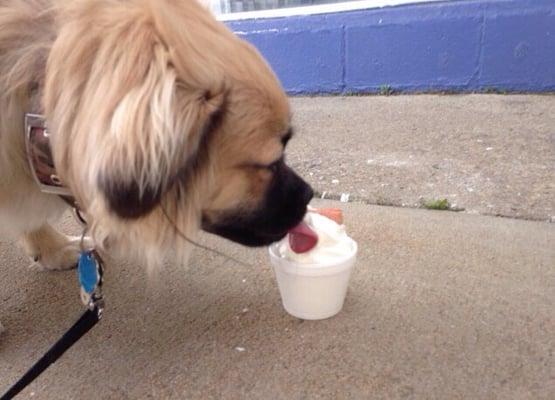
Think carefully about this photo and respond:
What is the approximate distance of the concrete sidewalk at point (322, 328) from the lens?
1873 mm

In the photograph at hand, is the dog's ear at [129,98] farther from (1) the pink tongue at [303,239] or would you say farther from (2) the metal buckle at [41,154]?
(1) the pink tongue at [303,239]

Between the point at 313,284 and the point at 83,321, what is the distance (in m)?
0.79

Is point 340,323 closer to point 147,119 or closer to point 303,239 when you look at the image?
point 303,239

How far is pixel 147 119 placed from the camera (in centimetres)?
135

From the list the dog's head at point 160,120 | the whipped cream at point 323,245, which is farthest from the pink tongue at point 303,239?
the dog's head at point 160,120

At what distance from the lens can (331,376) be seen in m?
1.89

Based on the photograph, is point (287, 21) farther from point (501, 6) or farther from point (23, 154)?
point (23, 154)

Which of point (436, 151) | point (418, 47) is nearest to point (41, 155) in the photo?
point (436, 151)

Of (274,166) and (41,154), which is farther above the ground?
(41,154)

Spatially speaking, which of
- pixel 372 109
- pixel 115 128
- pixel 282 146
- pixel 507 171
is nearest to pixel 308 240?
pixel 282 146

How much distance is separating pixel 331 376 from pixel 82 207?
3.16 ft

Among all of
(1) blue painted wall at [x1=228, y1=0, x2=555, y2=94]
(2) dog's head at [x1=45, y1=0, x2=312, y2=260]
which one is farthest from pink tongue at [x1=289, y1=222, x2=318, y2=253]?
(1) blue painted wall at [x1=228, y1=0, x2=555, y2=94]

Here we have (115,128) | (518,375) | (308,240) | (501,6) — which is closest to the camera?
(115,128)

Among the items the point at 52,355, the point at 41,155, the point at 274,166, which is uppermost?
the point at 41,155
